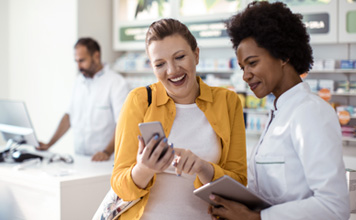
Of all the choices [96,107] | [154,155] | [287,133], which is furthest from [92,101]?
[287,133]

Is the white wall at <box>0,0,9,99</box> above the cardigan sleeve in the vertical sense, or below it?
above

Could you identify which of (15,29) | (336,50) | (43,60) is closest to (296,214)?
(336,50)

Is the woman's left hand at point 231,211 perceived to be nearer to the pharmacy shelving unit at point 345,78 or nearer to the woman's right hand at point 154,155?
the woman's right hand at point 154,155

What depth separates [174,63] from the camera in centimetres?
152

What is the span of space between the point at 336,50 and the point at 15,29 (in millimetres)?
4864

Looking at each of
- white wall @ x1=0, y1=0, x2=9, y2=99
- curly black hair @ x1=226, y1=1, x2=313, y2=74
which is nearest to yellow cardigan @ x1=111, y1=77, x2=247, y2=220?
curly black hair @ x1=226, y1=1, x2=313, y2=74

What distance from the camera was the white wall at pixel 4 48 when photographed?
253 inches

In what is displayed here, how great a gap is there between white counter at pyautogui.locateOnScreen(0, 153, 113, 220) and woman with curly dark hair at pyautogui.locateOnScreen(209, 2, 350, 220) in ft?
4.58

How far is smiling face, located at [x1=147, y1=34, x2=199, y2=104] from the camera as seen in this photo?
1512mm

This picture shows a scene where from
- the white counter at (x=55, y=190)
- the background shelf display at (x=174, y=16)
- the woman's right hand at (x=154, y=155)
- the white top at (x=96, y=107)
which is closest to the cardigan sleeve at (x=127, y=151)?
the woman's right hand at (x=154, y=155)

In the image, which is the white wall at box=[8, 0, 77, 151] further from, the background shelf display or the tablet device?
the tablet device

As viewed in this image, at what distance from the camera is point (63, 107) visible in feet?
19.5

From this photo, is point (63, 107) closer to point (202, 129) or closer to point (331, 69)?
point (331, 69)

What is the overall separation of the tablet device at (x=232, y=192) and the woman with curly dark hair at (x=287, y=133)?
3cm
